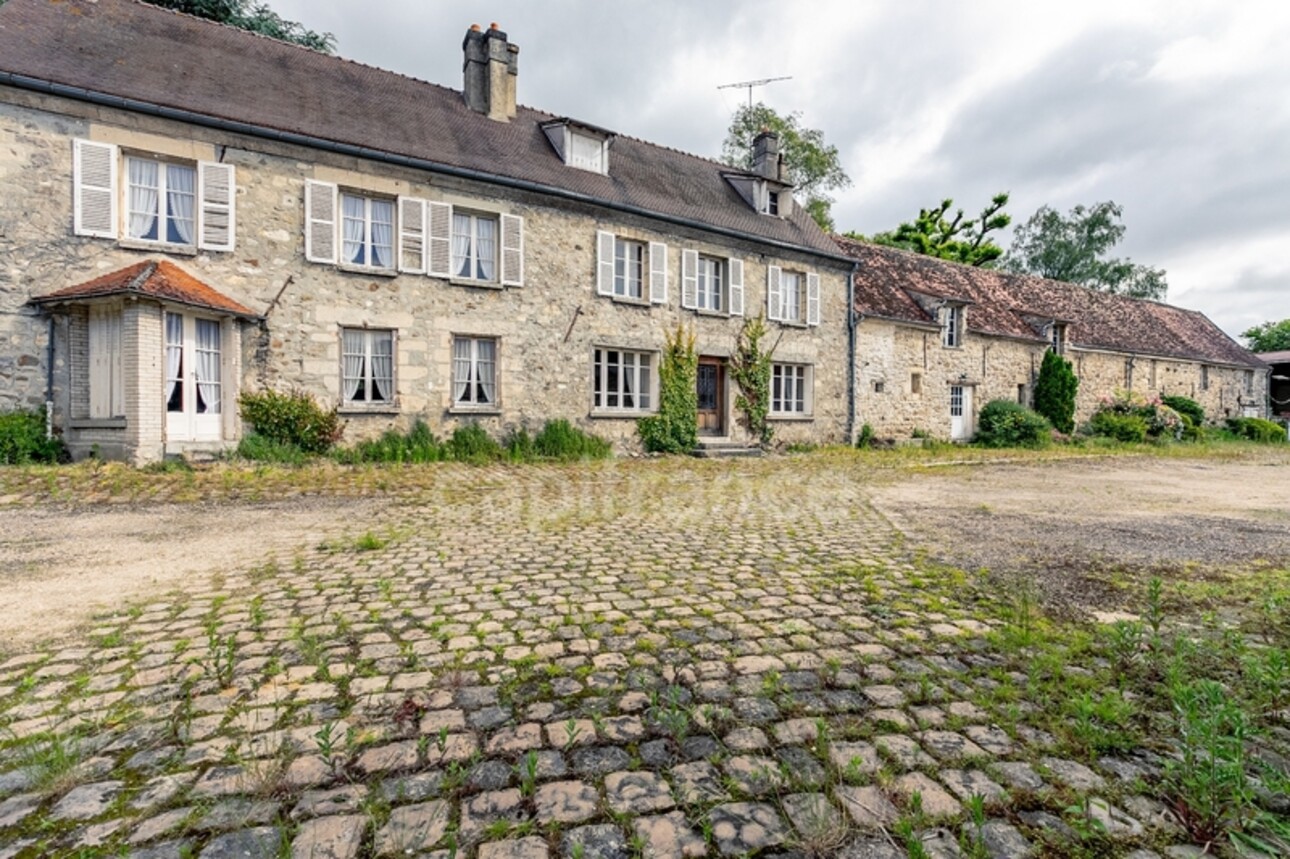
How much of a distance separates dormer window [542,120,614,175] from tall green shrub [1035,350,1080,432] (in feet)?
54.8

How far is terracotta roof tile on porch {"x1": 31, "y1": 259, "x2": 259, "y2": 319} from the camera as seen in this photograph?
894 centimetres

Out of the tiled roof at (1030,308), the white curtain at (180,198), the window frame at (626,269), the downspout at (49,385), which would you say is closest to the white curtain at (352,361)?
the white curtain at (180,198)

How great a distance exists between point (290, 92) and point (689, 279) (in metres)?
8.91

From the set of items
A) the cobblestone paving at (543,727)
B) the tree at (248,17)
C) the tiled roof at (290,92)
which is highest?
the tree at (248,17)

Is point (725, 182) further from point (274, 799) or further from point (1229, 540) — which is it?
point (274, 799)

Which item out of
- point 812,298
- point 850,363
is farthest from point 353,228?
point 850,363

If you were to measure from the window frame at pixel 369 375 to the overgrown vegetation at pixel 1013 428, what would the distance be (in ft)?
57.1

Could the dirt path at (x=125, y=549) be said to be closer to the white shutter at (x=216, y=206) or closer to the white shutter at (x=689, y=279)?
the white shutter at (x=216, y=206)

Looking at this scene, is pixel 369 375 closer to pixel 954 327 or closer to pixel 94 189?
pixel 94 189

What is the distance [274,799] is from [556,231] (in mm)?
12987

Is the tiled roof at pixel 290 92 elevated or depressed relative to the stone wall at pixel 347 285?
elevated

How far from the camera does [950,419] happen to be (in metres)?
20.3

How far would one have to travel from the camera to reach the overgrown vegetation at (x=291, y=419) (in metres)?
10.6

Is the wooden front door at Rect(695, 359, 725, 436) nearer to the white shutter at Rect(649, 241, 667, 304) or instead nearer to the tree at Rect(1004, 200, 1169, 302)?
the white shutter at Rect(649, 241, 667, 304)
